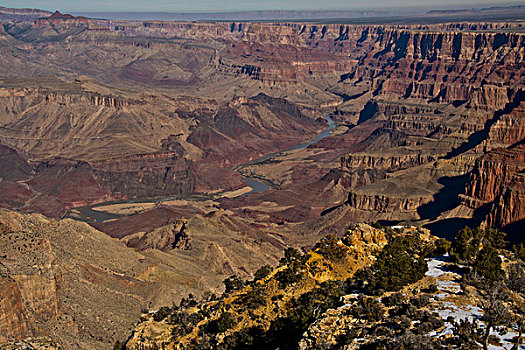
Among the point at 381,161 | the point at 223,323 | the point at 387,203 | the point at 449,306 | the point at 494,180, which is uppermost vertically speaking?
the point at 449,306

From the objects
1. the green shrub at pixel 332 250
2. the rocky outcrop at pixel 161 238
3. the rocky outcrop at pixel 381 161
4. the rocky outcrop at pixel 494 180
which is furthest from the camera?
the rocky outcrop at pixel 381 161

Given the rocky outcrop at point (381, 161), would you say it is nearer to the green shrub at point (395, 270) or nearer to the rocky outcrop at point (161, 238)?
the rocky outcrop at point (161, 238)

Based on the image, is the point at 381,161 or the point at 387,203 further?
the point at 381,161

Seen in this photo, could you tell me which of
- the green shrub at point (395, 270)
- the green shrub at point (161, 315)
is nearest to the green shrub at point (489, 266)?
the green shrub at point (395, 270)

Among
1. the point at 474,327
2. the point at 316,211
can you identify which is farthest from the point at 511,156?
the point at 474,327

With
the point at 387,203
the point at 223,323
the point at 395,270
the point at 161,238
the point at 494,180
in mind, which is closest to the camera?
the point at 395,270

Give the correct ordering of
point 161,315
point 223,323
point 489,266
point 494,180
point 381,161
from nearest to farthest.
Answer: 1. point 489,266
2. point 223,323
3. point 161,315
4. point 494,180
5. point 381,161

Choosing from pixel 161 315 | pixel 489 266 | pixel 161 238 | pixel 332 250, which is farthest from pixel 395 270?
pixel 161 238

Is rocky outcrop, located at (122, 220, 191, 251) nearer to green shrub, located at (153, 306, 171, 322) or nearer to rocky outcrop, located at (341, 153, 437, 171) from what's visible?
green shrub, located at (153, 306, 171, 322)

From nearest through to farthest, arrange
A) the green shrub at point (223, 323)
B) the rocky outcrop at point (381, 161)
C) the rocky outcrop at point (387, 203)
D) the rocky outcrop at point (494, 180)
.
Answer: the green shrub at point (223, 323)
the rocky outcrop at point (494, 180)
the rocky outcrop at point (387, 203)
the rocky outcrop at point (381, 161)

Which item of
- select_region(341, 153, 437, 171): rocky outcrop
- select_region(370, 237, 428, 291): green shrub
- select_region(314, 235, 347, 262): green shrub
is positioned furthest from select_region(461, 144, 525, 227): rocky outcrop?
select_region(370, 237, 428, 291): green shrub

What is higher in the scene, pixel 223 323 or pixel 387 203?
pixel 223 323

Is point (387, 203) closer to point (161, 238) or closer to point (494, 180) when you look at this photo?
point (494, 180)
